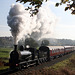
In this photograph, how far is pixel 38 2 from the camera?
519cm

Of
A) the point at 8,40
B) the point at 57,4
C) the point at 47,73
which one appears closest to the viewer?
the point at 57,4

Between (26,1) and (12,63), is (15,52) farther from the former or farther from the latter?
(26,1)

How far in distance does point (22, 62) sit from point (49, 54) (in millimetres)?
7643

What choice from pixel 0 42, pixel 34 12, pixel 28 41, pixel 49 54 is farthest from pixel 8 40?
pixel 34 12

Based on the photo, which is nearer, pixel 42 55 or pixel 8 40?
pixel 42 55

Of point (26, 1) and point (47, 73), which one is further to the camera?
point (47, 73)

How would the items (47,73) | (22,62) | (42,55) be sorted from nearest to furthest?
(47,73) < (22,62) < (42,55)

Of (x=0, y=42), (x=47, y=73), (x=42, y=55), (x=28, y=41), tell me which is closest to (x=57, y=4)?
(x=47, y=73)

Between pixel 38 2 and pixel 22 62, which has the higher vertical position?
pixel 38 2

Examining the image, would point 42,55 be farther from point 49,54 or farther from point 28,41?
point 28,41

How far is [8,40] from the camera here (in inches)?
6545

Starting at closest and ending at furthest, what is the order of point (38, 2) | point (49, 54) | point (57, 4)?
point (38, 2) < point (57, 4) < point (49, 54)

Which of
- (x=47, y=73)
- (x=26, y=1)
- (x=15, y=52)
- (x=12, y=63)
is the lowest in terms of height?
(x=47, y=73)

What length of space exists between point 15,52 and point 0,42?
441ft
